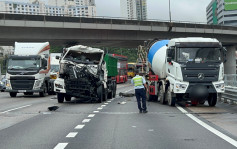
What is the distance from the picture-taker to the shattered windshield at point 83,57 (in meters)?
20.3

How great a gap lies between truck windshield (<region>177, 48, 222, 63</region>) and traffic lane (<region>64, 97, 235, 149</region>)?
4.79 meters

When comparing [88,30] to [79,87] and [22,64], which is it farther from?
[79,87]

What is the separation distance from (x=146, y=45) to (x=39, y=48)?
305 inches

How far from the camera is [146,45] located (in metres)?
24.2

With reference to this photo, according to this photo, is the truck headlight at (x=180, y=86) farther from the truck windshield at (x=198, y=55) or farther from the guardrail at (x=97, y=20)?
the guardrail at (x=97, y=20)

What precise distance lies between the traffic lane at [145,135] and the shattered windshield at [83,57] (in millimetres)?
8097

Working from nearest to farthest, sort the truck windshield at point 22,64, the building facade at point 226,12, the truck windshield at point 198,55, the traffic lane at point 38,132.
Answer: the traffic lane at point 38,132, the truck windshield at point 198,55, the truck windshield at point 22,64, the building facade at point 226,12

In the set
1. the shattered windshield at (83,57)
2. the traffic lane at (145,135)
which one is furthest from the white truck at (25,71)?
the traffic lane at (145,135)

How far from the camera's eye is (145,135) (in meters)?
9.25

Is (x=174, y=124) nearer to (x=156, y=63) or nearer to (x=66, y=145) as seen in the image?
(x=66, y=145)

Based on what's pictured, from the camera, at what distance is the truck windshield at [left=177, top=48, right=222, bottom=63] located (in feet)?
55.5

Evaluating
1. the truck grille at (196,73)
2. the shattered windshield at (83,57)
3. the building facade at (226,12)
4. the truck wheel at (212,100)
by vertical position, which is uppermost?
the building facade at (226,12)

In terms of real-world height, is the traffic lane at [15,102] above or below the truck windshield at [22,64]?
below

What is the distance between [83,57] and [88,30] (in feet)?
88.8
